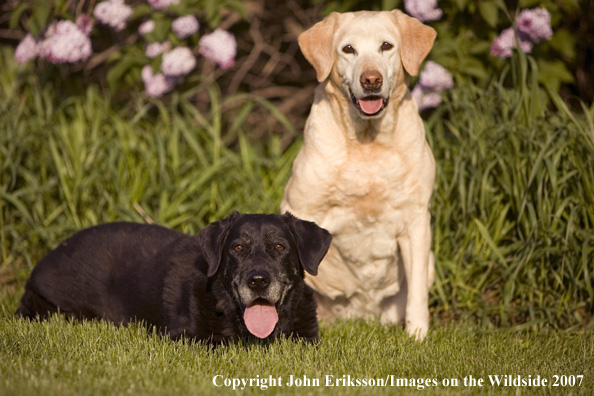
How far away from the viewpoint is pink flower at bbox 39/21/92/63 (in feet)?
20.3

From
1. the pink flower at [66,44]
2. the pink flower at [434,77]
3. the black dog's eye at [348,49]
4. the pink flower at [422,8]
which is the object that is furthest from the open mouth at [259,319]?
the pink flower at [66,44]

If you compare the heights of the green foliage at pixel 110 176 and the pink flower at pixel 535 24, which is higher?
the pink flower at pixel 535 24

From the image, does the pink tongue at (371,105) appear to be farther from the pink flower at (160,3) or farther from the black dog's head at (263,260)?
the pink flower at (160,3)

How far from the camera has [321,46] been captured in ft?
15.4

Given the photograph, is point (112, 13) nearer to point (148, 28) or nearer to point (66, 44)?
point (148, 28)

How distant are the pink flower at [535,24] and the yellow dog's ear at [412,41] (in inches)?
58.3

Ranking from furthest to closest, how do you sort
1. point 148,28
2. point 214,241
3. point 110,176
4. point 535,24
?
point 148,28 → point 110,176 → point 535,24 → point 214,241

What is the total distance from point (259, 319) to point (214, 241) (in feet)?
1.56

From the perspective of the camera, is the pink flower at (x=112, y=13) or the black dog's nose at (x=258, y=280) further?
the pink flower at (x=112, y=13)

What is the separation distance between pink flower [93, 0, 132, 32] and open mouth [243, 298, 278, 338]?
10.7 ft

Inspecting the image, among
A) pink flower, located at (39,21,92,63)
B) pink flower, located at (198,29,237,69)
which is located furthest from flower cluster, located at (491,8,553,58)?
pink flower, located at (39,21,92,63)

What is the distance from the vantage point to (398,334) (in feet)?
15.3

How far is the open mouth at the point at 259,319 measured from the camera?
402cm

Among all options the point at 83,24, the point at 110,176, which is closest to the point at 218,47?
the point at 83,24
